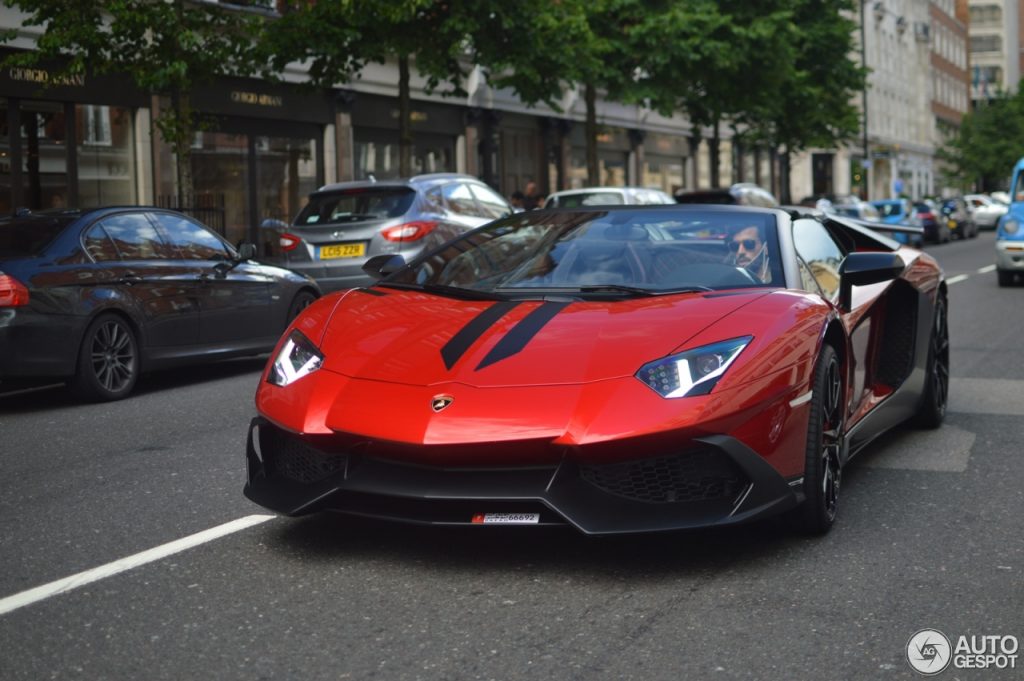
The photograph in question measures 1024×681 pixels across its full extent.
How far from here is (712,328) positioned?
4.93 meters

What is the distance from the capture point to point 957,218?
5131 cm

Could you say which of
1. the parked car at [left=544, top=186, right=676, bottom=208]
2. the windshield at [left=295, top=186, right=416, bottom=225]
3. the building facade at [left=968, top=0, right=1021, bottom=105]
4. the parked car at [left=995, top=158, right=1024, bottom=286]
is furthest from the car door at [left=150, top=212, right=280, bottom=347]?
the building facade at [left=968, top=0, right=1021, bottom=105]

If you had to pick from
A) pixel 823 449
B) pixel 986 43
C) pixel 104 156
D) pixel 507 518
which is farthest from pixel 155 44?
pixel 986 43

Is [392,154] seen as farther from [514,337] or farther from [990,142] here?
[990,142]

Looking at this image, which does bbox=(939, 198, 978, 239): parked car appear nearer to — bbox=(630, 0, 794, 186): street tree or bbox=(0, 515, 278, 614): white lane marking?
bbox=(630, 0, 794, 186): street tree

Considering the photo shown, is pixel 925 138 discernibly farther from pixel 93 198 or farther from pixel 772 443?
pixel 772 443

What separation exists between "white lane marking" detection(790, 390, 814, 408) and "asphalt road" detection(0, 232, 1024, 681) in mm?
510

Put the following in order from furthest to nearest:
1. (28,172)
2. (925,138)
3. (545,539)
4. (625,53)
A: (925,138) < (625,53) < (28,172) < (545,539)

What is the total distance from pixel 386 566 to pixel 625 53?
2892 cm

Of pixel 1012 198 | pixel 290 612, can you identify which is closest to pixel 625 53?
pixel 1012 198

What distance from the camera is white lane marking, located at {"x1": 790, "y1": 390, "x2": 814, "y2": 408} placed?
489cm

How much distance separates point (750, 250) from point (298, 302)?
7.53 metres

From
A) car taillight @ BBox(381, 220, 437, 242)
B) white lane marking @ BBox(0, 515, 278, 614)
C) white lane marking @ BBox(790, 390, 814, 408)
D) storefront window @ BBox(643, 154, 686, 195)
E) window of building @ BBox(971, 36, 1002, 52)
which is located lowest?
white lane marking @ BBox(0, 515, 278, 614)

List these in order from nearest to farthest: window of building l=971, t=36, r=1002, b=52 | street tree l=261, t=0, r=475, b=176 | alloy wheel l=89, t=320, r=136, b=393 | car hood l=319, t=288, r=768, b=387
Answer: car hood l=319, t=288, r=768, b=387
alloy wheel l=89, t=320, r=136, b=393
street tree l=261, t=0, r=475, b=176
window of building l=971, t=36, r=1002, b=52
